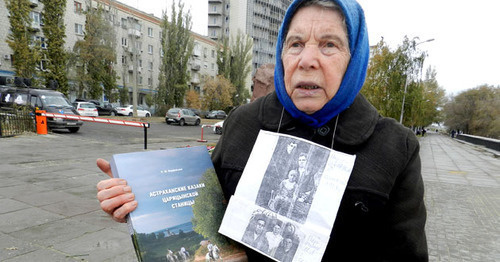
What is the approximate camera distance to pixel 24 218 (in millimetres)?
3727

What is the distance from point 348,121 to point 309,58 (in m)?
0.26

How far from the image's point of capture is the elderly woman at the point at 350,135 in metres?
0.96

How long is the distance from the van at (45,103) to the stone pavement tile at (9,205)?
943cm

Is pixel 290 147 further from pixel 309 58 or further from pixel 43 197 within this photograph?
pixel 43 197

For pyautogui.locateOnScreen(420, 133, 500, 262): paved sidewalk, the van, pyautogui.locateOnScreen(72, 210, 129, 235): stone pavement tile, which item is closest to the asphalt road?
the van

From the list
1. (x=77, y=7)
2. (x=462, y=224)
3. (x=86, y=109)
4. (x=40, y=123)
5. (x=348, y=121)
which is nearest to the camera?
(x=348, y=121)

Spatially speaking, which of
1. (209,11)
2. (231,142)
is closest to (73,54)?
(231,142)

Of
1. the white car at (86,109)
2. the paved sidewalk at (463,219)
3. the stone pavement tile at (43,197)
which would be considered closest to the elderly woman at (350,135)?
the paved sidewalk at (463,219)

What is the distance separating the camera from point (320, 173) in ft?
3.15

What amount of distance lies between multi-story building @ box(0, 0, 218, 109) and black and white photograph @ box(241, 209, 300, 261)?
100ft

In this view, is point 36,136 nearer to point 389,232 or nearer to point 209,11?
point 389,232

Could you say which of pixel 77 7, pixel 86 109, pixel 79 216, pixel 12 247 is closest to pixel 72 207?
pixel 79 216

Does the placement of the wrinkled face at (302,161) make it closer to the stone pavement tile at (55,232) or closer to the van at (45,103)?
the stone pavement tile at (55,232)

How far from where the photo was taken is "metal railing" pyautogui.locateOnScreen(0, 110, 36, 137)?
10578 millimetres
